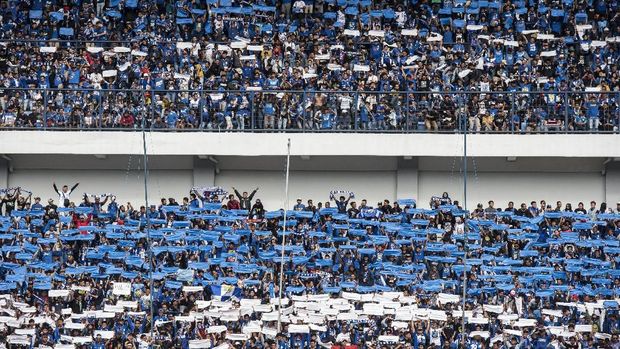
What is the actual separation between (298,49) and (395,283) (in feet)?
29.9

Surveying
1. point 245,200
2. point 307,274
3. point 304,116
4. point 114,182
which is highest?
point 304,116

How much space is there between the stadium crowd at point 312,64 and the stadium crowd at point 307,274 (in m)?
2.28

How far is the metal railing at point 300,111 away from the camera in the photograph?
47.2m

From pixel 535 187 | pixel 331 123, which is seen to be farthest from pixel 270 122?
pixel 535 187

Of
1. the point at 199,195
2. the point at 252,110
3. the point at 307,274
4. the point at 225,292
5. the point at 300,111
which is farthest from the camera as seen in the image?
the point at 199,195

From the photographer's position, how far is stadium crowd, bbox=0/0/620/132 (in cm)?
4744

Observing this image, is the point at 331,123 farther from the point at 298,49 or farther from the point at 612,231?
the point at 612,231

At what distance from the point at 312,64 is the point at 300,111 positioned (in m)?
→ 1.69

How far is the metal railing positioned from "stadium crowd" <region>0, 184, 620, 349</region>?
6.54 ft

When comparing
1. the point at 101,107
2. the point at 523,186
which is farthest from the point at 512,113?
the point at 101,107

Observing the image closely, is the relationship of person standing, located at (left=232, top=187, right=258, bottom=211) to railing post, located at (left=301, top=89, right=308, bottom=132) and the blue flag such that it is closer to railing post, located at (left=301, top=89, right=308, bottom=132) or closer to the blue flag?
railing post, located at (left=301, top=89, right=308, bottom=132)

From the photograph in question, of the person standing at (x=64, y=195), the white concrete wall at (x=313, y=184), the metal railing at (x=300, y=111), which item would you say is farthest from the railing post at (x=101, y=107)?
the white concrete wall at (x=313, y=184)

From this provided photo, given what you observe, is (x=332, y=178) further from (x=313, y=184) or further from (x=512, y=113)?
(x=512, y=113)

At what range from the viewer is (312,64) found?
4869 centimetres
